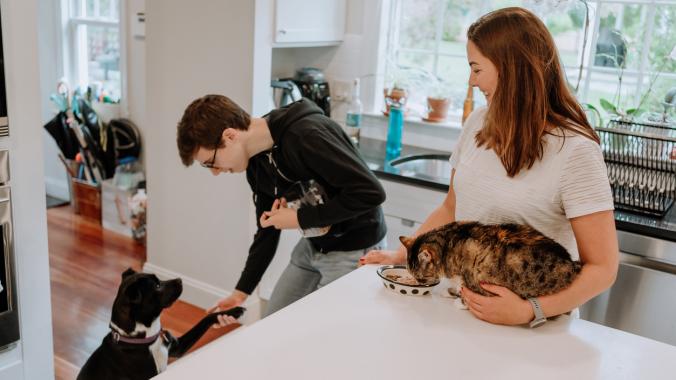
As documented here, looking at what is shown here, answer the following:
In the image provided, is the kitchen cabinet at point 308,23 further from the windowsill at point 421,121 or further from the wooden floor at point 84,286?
the wooden floor at point 84,286

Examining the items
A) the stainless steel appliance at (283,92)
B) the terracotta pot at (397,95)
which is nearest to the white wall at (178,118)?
the stainless steel appliance at (283,92)

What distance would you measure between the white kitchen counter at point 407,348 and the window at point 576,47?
180cm

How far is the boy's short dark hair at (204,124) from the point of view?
6.10ft

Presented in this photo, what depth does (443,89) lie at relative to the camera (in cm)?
348

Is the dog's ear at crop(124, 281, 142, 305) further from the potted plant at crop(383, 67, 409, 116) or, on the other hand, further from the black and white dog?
the potted plant at crop(383, 67, 409, 116)

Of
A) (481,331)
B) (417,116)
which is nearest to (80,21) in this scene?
(417,116)

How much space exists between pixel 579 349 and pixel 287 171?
1.00 meters

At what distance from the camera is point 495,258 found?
1.34 m

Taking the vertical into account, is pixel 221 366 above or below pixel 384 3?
below

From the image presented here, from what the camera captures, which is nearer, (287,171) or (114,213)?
(287,171)

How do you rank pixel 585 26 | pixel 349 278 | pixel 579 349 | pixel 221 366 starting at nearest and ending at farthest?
pixel 221 366, pixel 579 349, pixel 349 278, pixel 585 26

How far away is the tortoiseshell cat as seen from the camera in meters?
1.33

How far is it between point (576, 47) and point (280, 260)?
1.80 meters

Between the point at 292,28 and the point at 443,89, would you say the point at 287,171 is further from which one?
the point at 443,89
